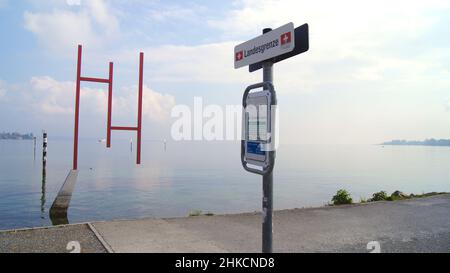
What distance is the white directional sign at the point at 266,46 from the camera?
372cm

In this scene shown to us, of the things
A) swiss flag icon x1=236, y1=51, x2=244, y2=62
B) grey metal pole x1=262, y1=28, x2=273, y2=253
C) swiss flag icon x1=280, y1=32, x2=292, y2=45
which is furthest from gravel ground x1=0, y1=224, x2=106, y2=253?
swiss flag icon x1=280, y1=32, x2=292, y2=45

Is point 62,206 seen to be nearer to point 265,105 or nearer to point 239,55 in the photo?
point 239,55

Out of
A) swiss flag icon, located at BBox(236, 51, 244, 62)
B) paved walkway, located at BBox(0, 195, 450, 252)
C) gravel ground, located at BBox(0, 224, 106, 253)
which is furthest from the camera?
paved walkway, located at BBox(0, 195, 450, 252)

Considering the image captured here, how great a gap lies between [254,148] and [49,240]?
5026 millimetres

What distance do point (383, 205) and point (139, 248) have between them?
8.12 meters

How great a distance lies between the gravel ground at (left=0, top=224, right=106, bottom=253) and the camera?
21.0 feet

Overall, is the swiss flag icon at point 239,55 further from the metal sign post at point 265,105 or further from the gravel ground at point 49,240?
the gravel ground at point 49,240

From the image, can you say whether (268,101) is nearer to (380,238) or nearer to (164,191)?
(380,238)

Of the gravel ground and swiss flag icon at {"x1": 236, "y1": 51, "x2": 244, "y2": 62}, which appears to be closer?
swiss flag icon at {"x1": 236, "y1": 51, "x2": 244, "y2": 62}

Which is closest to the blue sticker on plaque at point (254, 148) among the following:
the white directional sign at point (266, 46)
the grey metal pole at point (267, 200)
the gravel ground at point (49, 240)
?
the grey metal pole at point (267, 200)

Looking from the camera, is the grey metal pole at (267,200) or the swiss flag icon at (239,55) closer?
the grey metal pole at (267,200)

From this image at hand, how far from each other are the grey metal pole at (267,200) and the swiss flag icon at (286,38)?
332 millimetres

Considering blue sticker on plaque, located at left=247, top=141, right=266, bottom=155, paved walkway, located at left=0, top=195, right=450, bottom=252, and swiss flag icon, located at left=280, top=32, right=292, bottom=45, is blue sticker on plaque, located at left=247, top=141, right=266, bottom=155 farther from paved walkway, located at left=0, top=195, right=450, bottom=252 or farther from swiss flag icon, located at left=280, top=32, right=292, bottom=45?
paved walkway, located at left=0, top=195, right=450, bottom=252
